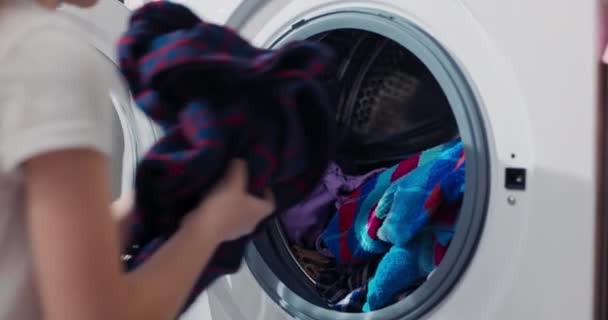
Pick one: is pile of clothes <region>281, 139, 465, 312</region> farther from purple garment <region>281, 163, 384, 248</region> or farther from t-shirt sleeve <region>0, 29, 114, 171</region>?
t-shirt sleeve <region>0, 29, 114, 171</region>

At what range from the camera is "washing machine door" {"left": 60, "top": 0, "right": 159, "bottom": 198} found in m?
1.07

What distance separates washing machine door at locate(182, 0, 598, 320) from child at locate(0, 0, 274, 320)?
451 mm

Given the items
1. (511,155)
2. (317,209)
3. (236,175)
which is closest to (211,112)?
(236,175)

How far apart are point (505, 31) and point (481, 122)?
4.1 inches

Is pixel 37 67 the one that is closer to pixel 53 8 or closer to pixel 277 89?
pixel 53 8

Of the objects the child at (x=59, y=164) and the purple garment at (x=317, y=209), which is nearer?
the child at (x=59, y=164)

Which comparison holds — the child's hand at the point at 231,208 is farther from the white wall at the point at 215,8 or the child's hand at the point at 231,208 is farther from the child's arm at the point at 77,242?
the white wall at the point at 215,8

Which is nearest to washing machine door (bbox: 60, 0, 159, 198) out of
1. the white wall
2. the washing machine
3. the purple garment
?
the white wall

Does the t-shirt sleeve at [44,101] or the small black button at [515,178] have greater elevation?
the t-shirt sleeve at [44,101]

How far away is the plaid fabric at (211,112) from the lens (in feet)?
1.90

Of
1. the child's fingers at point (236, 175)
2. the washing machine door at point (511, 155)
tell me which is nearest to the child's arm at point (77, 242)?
the child's fingers at point (236, 175)

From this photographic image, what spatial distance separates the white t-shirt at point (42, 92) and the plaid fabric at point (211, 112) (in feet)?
0.34

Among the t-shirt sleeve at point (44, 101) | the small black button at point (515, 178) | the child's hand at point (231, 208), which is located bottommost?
the small black button at point (515, 178)

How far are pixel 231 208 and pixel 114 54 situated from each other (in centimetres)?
63
